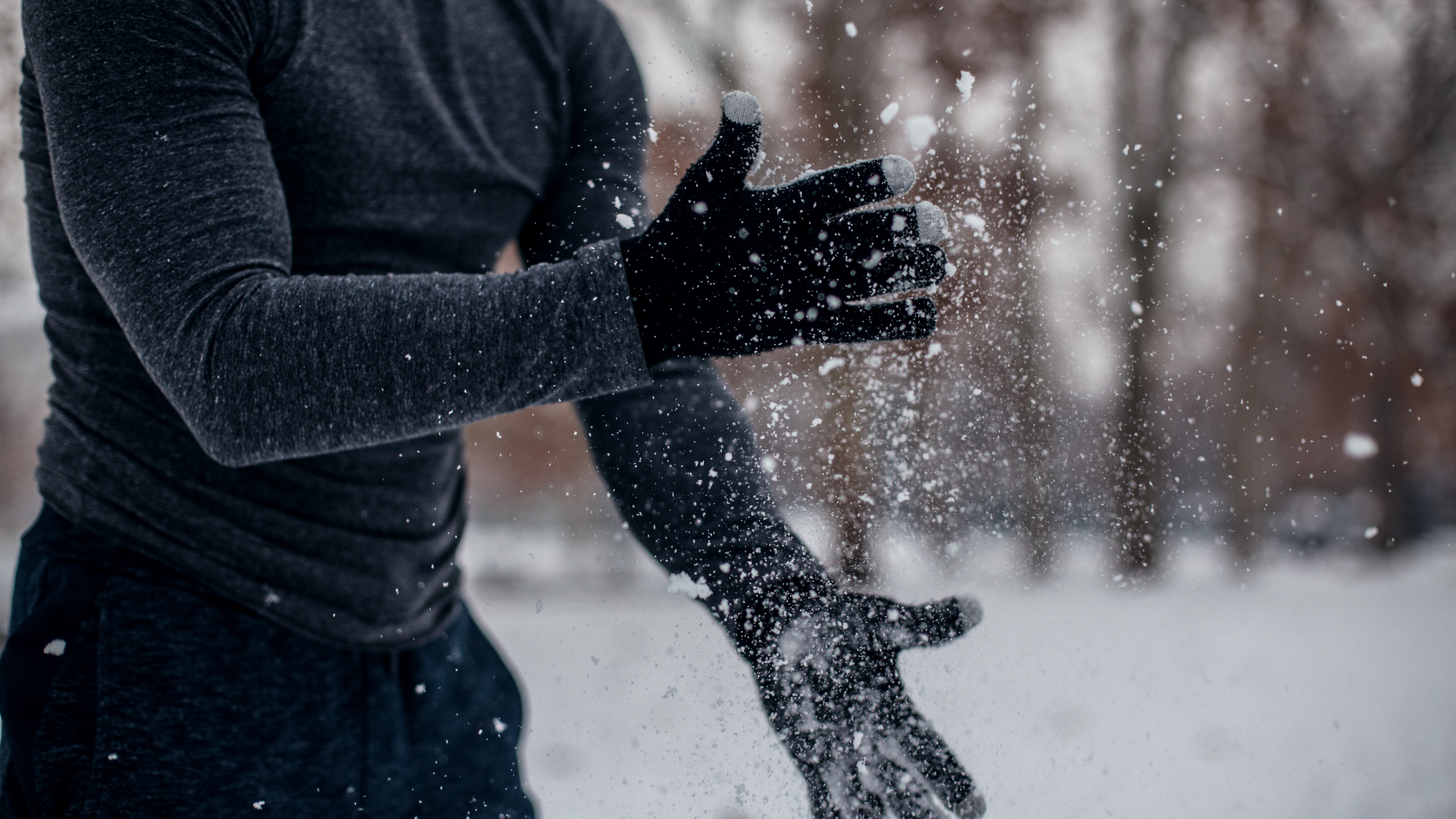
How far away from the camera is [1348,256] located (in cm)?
887

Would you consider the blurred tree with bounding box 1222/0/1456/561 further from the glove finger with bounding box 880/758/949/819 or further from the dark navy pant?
the dark navy pant

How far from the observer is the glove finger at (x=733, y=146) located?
0.58 meters

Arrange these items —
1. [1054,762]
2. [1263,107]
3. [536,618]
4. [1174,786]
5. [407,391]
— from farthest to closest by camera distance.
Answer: [1263,107] < [536,618] < [1174,786] < [1054,762] < [407,391]

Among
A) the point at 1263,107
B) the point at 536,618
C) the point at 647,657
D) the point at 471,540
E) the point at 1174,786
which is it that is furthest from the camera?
the point at 471,540

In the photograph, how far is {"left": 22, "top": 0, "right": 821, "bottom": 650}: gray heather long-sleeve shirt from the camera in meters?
0.56

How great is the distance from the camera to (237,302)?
21.5 inches

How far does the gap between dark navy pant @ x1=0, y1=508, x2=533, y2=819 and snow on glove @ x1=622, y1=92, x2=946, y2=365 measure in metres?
0.53

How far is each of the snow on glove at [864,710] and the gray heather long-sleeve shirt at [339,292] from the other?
0.07m

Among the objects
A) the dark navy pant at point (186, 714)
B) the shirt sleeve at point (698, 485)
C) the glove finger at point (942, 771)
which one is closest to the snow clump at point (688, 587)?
the shirt sleeve at point (698, 485)

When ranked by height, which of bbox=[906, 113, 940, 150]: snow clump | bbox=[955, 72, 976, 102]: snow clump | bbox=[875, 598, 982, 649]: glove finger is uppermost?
bbox=[955, 72, 976, 102]: snow clump

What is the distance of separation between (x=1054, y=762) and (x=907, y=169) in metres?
1.30

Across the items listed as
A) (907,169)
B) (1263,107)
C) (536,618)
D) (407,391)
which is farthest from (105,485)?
(1263,107)

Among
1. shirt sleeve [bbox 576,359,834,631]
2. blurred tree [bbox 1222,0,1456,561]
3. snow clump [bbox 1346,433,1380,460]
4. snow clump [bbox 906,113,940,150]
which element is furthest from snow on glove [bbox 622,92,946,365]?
snow clump [bbox 1346,433,1380,460]

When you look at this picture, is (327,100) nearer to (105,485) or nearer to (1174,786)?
(105,485)
